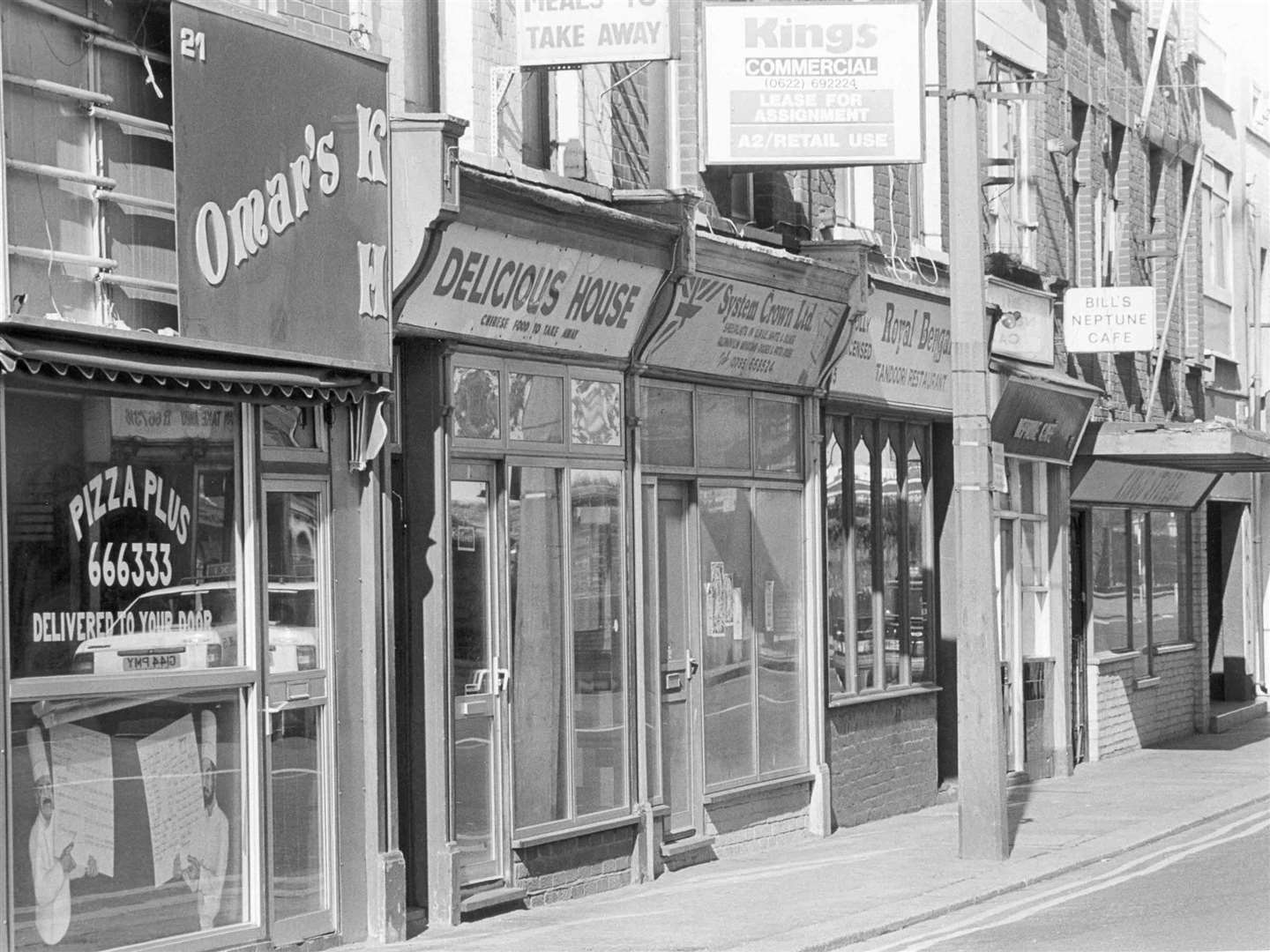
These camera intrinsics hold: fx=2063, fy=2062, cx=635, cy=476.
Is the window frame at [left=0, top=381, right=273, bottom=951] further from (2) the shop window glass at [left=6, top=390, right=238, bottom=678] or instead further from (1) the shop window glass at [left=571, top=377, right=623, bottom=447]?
(1) the shop window glass at [left=571, top=377, right=623, bottom=447]

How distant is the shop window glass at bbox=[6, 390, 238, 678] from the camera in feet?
28.4

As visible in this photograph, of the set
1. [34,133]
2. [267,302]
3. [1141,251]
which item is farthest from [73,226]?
[1141,251]

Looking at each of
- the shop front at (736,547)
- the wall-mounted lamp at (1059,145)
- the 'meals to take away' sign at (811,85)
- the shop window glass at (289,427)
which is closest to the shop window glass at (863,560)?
the shop front at (736,547)

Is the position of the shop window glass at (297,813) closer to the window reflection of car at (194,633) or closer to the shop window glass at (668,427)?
the window reflection of car at (194,633)

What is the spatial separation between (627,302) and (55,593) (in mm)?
5305

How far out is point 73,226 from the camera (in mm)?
8758

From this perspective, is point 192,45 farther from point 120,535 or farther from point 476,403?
point 476,403

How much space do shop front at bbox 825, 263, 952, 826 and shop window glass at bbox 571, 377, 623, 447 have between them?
327 cm

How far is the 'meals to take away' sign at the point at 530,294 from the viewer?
1127cm

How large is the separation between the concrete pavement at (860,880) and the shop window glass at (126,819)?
123cm

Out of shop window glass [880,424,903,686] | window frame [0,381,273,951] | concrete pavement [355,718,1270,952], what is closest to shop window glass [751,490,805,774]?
concrete pavement [355,718,1270,952]

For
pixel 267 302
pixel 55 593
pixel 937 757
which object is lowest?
pixel 937 757

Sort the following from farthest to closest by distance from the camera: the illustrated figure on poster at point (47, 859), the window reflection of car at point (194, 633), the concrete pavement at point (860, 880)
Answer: the concrete pavement at point (860, 880) → the window reflection of car at point (194, 633) → the illustrated figure on poster at point (47, 859)

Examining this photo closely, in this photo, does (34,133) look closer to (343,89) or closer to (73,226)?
(73,226)
